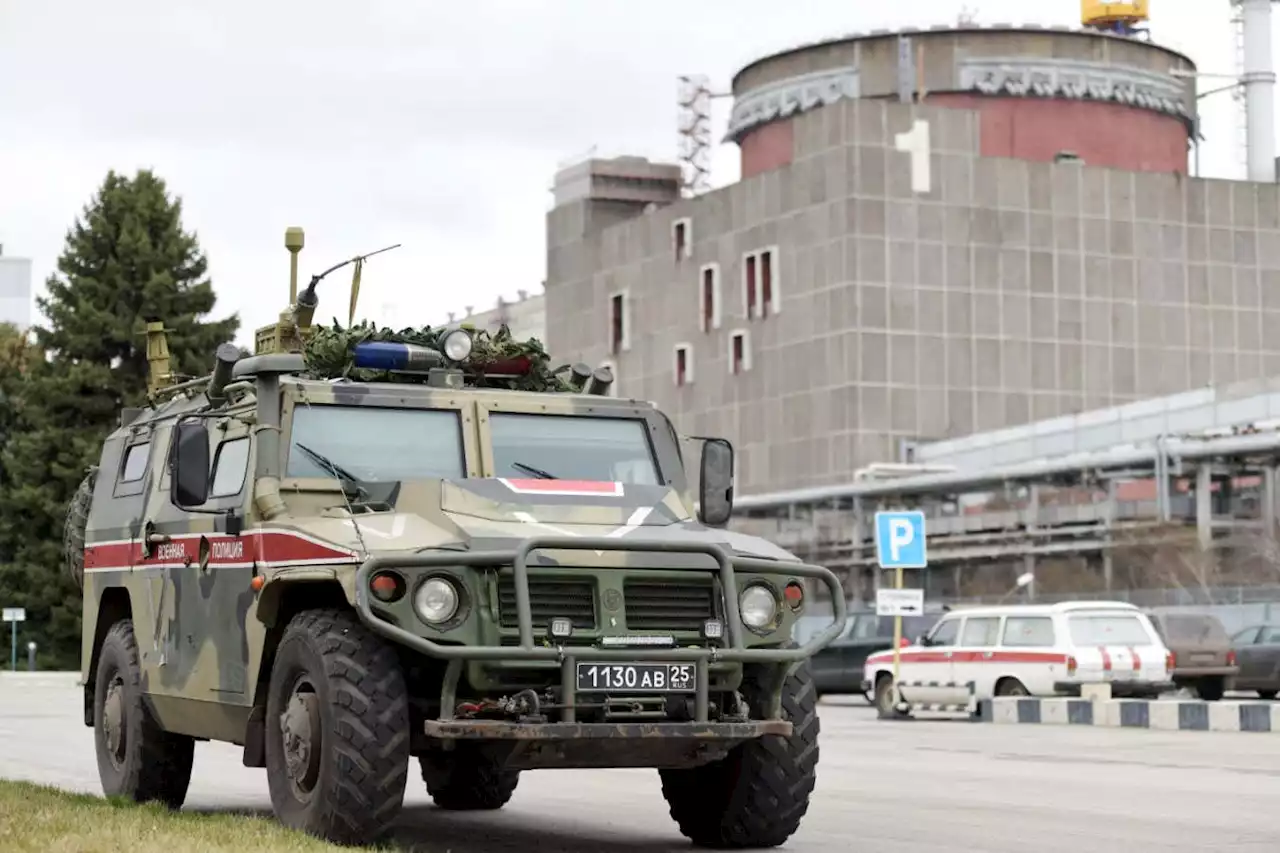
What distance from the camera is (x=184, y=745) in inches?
549

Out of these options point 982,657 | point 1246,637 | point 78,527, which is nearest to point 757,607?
point 78,527

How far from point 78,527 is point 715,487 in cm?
514

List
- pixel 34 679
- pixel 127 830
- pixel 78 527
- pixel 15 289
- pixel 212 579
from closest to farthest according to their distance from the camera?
pixel 127 830 < pixel 212 579 < pixel 78 527 < pixel 34 679 < pixel 15 289

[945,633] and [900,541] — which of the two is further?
[900,541]

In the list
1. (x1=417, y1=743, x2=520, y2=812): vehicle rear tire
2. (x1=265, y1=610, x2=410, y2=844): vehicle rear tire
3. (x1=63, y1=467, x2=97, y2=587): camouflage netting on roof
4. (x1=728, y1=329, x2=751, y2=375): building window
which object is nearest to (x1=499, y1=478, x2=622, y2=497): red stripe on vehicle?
(x1=265, y1=610, x2=410, y2=844): vehicle rear tire

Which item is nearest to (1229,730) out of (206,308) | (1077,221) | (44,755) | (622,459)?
(44,755)

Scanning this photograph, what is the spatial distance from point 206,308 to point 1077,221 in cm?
3863

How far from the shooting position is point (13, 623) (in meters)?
68.2

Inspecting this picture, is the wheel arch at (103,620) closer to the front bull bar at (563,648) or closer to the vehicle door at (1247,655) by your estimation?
the front bull bar at (563,648)

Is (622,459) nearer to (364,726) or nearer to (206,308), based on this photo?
(364,726)

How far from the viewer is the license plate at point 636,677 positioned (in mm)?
10797

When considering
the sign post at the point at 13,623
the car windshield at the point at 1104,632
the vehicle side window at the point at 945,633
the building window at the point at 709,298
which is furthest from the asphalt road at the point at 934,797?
the building window at the point at 709,298

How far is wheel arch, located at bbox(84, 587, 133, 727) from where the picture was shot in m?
14.6

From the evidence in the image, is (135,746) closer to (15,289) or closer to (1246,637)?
(1246,637)
